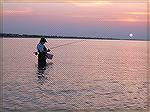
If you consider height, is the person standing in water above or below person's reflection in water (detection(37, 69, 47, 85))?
above

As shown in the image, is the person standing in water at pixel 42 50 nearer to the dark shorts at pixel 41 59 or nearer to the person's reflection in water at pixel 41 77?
the dark shorts at pixel 41 59

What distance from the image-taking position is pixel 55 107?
16.6 metres

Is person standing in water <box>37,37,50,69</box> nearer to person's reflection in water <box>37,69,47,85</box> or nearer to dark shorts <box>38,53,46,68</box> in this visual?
dark shorts <box>38,53,46,68</box>

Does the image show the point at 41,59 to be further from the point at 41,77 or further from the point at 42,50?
the point at 41,77

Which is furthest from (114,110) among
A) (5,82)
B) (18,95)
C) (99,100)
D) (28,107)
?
(5,82)

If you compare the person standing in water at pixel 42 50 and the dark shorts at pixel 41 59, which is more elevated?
the person standing in water at pixel 42 50

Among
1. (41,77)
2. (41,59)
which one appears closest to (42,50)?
(41,59)

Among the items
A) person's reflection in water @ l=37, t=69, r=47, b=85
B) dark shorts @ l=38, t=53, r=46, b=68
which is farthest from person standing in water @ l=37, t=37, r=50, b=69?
person's reflection in water @ l=37, t=69, r=47, b=85

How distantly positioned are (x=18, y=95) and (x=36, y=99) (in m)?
1.24

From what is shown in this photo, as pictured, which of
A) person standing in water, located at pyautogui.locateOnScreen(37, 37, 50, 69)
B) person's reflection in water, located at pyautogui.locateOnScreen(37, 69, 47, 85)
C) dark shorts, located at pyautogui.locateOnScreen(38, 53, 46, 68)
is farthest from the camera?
dark shorts, located at pyautogui.locateOnScreen(38, 53, 46, 68)

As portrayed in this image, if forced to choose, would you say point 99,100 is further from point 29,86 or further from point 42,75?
point 42,75

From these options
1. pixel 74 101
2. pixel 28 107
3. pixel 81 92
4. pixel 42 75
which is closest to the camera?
pixel 28 107

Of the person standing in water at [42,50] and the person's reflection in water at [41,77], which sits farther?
the person standing in water at [42,50]

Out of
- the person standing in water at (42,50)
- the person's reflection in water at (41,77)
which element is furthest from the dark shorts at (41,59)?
the person's reflection in water at (41,77)
